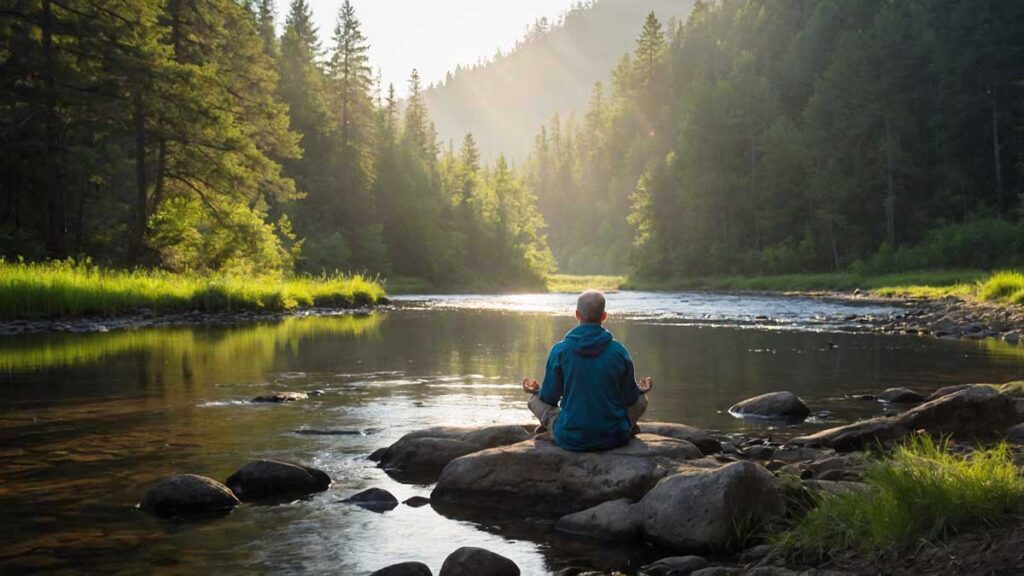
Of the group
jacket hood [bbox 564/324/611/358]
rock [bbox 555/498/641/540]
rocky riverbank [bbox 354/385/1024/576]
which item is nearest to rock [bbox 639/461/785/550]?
rocky riverbank [bbox 354/385/1024/576]

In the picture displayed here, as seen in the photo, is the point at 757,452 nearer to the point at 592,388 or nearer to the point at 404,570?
the point at 592,388

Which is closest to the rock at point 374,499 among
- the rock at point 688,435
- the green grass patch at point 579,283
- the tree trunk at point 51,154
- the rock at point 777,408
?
the rock at point 688,435

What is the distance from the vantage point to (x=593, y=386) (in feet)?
26.2

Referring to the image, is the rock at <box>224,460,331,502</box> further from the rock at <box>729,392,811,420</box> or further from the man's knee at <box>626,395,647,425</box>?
the rock at <box>729,392,811,420</box>

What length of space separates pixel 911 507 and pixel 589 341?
3.11m

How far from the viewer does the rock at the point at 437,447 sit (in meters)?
9.75

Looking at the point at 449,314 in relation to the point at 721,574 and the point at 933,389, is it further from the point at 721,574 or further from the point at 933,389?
the point at 721,574

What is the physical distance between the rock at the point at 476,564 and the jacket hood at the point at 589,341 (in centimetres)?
230

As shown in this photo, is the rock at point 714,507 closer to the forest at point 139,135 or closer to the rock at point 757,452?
the rock at point 757,452

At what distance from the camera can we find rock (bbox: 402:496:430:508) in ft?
27.0

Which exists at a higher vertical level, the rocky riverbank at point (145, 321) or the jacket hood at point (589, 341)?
the jacket hood at point (589, 341)

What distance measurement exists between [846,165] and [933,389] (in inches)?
2296

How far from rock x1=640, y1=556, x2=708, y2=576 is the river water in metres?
0.25

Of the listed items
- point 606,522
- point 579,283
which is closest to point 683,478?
point 606,522
